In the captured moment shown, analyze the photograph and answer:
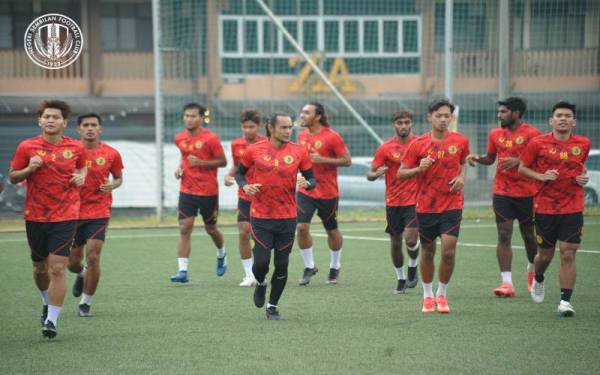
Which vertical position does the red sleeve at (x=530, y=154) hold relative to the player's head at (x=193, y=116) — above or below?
below

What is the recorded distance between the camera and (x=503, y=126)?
11.9 meters

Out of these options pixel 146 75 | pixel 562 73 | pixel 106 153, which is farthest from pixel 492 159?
pixel 146 75

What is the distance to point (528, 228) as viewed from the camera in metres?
12.0

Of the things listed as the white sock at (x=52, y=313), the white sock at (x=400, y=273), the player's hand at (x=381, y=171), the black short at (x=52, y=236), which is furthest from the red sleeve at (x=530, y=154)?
the white sock at (x=52, y=313)

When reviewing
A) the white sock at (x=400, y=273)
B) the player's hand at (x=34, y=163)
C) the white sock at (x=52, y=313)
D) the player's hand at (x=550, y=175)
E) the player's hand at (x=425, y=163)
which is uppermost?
the player's hand at (x=34, y=163)

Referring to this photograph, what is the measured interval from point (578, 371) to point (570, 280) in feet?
8.83

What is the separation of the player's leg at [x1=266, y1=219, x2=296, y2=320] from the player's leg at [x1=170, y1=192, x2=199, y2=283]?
3.18 metres

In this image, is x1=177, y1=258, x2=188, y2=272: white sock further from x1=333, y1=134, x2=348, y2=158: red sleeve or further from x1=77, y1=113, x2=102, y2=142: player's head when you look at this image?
x1=77, y1=113, x2=102, y2=142: player's head

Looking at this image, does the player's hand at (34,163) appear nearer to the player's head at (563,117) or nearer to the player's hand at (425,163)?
the player's hand at (425,163)

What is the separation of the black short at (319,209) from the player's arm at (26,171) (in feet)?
15.9

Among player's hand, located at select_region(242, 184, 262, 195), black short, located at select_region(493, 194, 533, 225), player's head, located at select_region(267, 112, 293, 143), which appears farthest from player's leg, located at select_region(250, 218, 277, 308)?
black short, located at select_region(493, 194, 533, 225)

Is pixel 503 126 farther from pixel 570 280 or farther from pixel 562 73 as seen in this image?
pixel 562 73

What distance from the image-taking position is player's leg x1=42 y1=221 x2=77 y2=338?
8.95m

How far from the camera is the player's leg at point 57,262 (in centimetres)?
895
